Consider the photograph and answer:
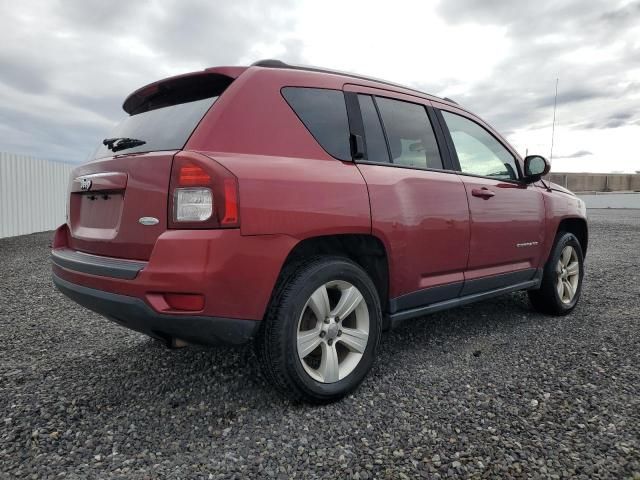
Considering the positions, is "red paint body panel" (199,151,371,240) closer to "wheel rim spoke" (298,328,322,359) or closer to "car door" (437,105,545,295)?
"wheel rim spoke" (298,328,322,359)

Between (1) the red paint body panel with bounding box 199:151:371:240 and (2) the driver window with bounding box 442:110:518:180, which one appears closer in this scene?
(1) the red paint body panel with bounding box 199:151:371:240

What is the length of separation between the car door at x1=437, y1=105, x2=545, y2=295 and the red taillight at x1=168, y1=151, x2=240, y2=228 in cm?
187

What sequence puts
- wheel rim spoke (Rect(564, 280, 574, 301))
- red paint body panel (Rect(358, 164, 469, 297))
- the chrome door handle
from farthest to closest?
1. wheel rim spoke (Rect(564, 280, 574, 301))
2. the chrome door handle
3. red paint body panel (Rect(358, 164, 469, 297))

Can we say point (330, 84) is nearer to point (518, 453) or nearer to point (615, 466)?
point (518, 453)

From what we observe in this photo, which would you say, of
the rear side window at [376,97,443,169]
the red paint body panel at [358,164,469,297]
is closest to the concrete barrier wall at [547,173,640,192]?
the rear side window at [376,97,443,169]

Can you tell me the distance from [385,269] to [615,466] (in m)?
1.43

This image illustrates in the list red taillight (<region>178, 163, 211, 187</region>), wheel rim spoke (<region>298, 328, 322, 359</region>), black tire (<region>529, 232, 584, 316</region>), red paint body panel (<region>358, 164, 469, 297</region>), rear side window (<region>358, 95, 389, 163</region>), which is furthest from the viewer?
black tire (<region>529, 232, 584, 316</region>)

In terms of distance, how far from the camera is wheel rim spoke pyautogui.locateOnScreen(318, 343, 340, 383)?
2.49m

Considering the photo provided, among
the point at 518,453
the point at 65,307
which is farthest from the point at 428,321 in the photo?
the point at 65,307

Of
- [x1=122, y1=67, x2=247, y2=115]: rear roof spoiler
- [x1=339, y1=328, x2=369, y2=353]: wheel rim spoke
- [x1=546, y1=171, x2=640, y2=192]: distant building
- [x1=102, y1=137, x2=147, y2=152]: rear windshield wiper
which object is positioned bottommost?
[x1=339, y1=328, x2=369, y2=353]: wheel rim spoke

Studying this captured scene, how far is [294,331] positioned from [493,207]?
1966mm

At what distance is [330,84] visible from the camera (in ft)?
9.07

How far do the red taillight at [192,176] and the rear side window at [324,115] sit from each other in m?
0.70

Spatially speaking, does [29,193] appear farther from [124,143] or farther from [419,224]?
[419,224]
